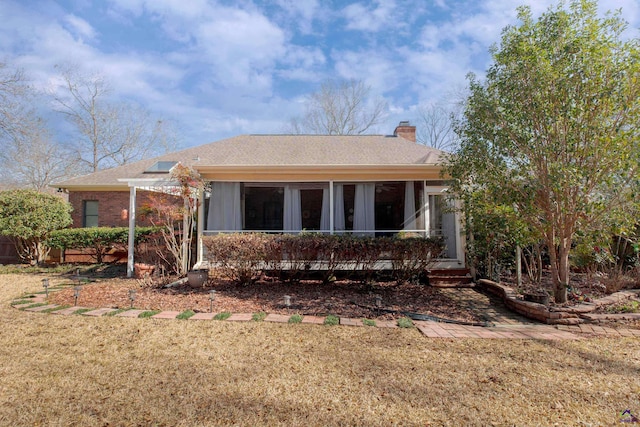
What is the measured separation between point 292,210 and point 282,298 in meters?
3.50

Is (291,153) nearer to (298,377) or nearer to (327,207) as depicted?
(327,207)

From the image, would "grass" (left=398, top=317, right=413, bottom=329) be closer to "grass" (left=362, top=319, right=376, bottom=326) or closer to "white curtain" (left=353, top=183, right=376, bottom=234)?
"grass" (left=362, top=319, right=376, bottom=326)

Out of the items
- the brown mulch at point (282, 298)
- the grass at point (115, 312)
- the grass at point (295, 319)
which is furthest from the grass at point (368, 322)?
the grass at point (115, 312)

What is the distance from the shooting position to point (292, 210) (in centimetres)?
937

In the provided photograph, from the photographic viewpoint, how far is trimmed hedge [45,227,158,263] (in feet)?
36.3

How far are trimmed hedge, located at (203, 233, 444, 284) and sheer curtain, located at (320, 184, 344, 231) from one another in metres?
1.95

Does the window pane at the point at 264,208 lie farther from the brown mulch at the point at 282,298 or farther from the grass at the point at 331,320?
the grass at the point at 331,320

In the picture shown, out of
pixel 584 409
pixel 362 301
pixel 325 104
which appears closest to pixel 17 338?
pixel 362 301

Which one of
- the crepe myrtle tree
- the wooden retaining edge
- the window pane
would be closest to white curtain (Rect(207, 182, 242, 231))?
the window pane

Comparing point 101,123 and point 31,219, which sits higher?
point 101,123

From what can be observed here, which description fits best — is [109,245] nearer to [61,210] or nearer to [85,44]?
[61,210]

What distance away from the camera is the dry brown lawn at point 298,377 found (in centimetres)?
254

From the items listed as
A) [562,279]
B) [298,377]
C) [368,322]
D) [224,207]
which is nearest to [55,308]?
[224,207]

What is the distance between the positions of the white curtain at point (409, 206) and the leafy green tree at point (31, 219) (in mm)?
11069
